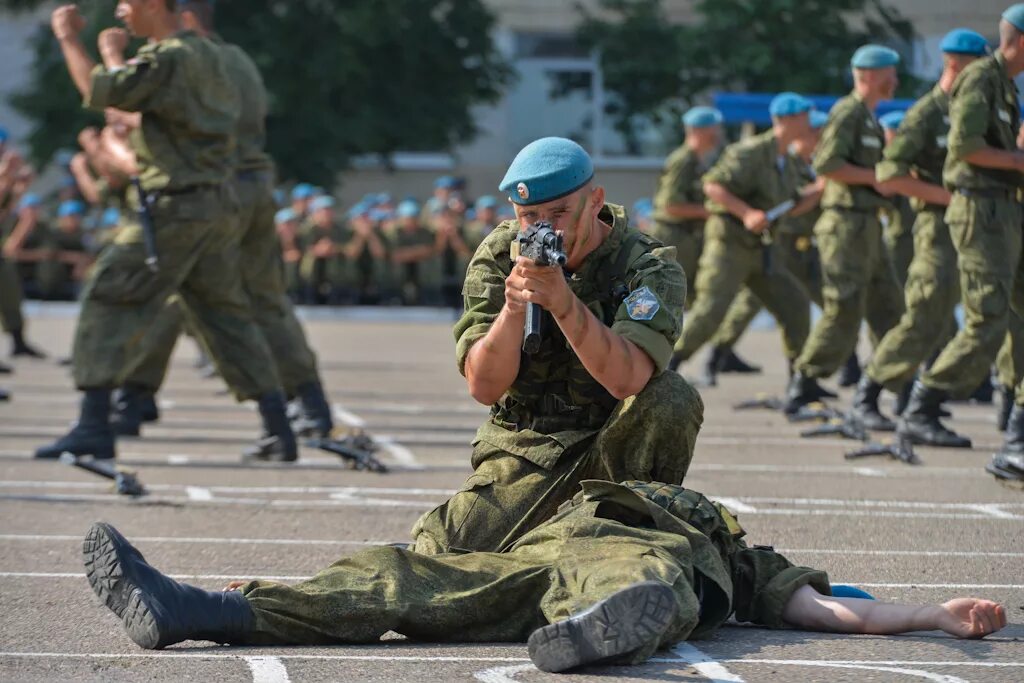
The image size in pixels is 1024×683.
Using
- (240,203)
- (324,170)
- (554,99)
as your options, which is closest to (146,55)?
(240,203)

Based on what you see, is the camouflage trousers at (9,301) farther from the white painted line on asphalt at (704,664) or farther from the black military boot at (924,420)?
the white painted line on asphalt at (704,664)

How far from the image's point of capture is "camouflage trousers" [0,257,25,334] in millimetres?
19375

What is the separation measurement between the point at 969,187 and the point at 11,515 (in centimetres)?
484

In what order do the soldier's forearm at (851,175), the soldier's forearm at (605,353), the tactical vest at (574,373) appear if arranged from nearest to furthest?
the soldier's forearm at (605,353), the tactical vest at (574,373), the soldier's forearm at (851,175)

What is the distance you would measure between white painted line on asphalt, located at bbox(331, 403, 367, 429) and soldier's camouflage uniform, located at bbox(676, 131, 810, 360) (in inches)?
94.2

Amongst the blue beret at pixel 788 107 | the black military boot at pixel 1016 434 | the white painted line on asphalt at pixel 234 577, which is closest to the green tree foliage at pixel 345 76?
the blue beret at pixel 788 107

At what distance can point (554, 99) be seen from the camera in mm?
41812

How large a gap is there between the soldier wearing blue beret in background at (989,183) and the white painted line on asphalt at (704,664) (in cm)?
437

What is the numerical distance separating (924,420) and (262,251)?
3.79 metres

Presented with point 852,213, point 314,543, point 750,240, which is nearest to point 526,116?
point 750,240

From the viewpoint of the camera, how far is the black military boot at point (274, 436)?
10258 millimetres

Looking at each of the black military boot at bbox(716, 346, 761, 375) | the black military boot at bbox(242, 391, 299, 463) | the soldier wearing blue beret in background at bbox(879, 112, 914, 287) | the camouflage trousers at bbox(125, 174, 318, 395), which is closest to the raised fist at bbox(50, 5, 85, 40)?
the camouflage trousers at bbox(125, 174, 318, 395)

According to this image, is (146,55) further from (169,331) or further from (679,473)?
(679,473)

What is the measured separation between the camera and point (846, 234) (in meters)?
12.6
